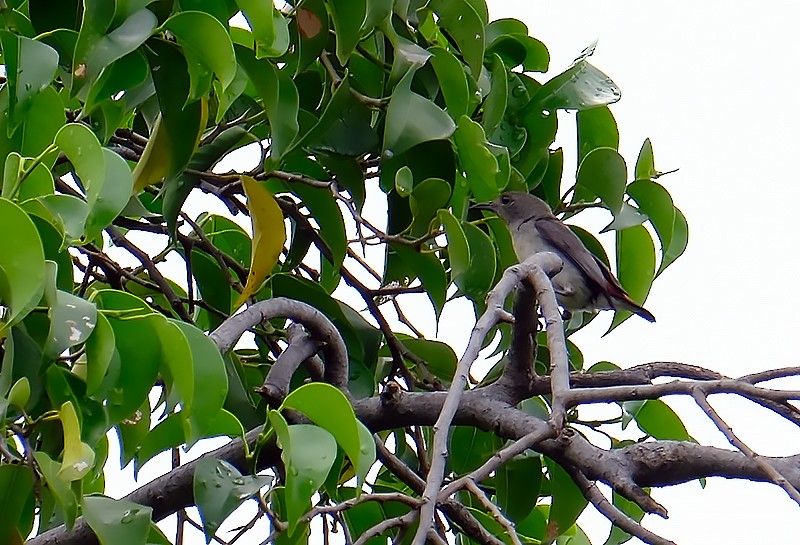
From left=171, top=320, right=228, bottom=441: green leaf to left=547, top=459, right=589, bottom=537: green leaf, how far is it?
770 mm

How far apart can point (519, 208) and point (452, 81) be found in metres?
1.31

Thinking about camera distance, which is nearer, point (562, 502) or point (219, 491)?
point (219, 491)

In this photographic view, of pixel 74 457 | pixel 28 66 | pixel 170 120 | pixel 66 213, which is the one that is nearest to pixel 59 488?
pixel 74 457

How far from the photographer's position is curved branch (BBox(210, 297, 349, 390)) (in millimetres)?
1518

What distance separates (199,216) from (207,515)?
1.19 m

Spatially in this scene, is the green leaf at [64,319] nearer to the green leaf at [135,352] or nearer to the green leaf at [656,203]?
the green leaf at [135,352]

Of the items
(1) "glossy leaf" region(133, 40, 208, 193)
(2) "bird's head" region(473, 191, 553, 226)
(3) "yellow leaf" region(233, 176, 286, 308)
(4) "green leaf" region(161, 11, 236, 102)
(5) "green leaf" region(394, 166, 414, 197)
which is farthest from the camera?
(2) "bird's head" region(473, 191, 553, 226)

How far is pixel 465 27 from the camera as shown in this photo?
1.69 metres

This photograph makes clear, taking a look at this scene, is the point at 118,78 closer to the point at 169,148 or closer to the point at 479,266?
the point at 169,148

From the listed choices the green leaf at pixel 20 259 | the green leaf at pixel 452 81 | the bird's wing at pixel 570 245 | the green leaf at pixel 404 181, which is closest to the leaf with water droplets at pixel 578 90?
the green leaf at pixel 452 81

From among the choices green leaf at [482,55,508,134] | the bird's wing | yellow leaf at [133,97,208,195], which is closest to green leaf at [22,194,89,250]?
yellow leaf at [133,97,208,195]

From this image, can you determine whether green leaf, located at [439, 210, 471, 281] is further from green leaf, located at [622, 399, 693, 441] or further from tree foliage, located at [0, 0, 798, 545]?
green leaf, located at [622, 399, 693, 441]

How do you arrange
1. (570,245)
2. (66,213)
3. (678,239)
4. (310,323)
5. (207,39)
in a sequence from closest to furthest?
(66,213)
(207,39)
(310,323)
(678,239)
(570,245)

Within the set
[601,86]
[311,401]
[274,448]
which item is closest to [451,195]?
[601,86]
